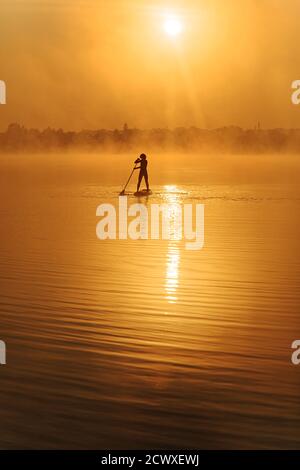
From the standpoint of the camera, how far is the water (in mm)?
5512

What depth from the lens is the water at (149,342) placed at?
5512 millimetres

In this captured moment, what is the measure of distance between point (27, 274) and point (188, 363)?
4450mm

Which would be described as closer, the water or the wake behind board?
the water

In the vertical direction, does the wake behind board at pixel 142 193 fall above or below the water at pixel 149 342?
above

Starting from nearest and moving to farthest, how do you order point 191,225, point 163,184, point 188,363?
point 188,363 < point 191,225 < point 163,184

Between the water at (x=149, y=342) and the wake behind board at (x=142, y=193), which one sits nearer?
the water at (x=149, y=342)

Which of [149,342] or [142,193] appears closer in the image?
[149,342]

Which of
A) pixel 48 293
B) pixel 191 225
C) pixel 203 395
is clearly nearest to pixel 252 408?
pixel 203 395

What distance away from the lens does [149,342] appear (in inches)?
291
